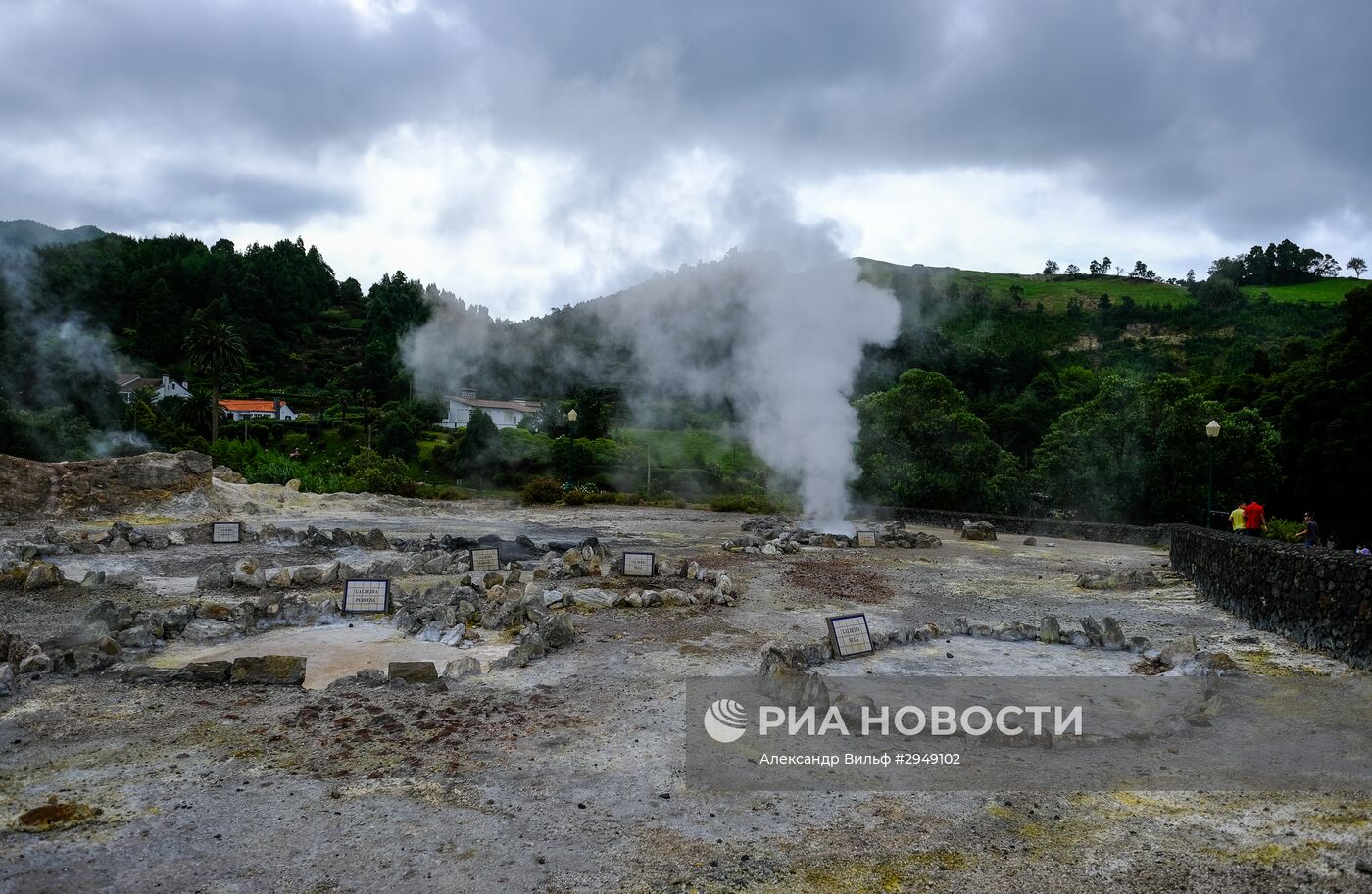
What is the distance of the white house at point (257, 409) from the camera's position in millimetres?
67812

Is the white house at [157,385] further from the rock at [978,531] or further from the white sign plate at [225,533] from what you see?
the rock at [978,531]

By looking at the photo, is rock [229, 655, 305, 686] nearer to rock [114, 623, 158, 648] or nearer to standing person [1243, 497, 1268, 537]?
rock [114, 623, 158, 648]

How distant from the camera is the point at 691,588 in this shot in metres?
14.6

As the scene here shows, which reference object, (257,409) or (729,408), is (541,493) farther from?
(257,409)

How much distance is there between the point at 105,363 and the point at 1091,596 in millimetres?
57090

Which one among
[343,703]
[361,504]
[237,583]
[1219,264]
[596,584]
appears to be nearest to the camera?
[343,703]

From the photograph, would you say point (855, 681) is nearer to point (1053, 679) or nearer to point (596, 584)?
point (1053, 679)

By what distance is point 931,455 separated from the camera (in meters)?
32.7

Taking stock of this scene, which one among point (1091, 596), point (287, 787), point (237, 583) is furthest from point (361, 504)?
point (287, 787)

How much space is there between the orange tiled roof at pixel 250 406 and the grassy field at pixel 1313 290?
316 feet

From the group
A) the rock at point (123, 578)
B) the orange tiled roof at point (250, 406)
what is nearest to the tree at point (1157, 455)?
the rock at point (123, 578)

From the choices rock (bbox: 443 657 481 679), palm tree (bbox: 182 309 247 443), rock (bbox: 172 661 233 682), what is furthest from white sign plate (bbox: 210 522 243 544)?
palm tree (bbox: 182 309 247 443)

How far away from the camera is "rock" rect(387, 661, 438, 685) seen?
27.4 feet

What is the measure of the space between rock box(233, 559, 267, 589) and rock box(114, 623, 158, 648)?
4045 mm
